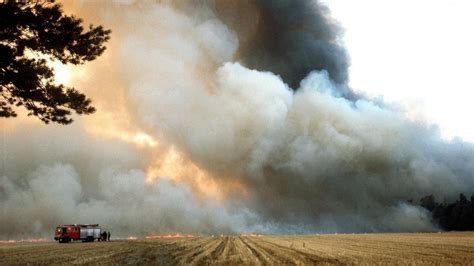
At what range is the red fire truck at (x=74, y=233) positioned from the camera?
81.7 metres

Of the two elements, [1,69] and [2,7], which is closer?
[2,7]

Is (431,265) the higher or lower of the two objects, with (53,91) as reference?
lower

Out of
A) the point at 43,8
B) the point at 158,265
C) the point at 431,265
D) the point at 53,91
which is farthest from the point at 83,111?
the point at 431,265

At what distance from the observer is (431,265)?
95.1 feet

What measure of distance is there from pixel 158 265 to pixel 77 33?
16294 millimetres

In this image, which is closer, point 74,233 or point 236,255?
point 236,255

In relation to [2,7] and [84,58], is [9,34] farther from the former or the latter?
[84,58]

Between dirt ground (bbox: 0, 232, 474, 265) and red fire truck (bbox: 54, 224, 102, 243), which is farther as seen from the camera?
red fire truck (bbox: 54, 224, 102, 243)

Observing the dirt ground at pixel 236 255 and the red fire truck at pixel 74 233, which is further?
the red fire truck at pixel 74 233

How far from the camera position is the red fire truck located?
81.7m

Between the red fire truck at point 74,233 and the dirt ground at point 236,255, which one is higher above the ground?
the red fire truck at point 74,233

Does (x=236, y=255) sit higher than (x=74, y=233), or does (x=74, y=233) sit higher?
(x=74, y=233)

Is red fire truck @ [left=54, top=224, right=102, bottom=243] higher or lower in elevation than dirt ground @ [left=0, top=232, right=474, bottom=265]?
higher

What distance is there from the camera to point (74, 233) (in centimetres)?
8238
